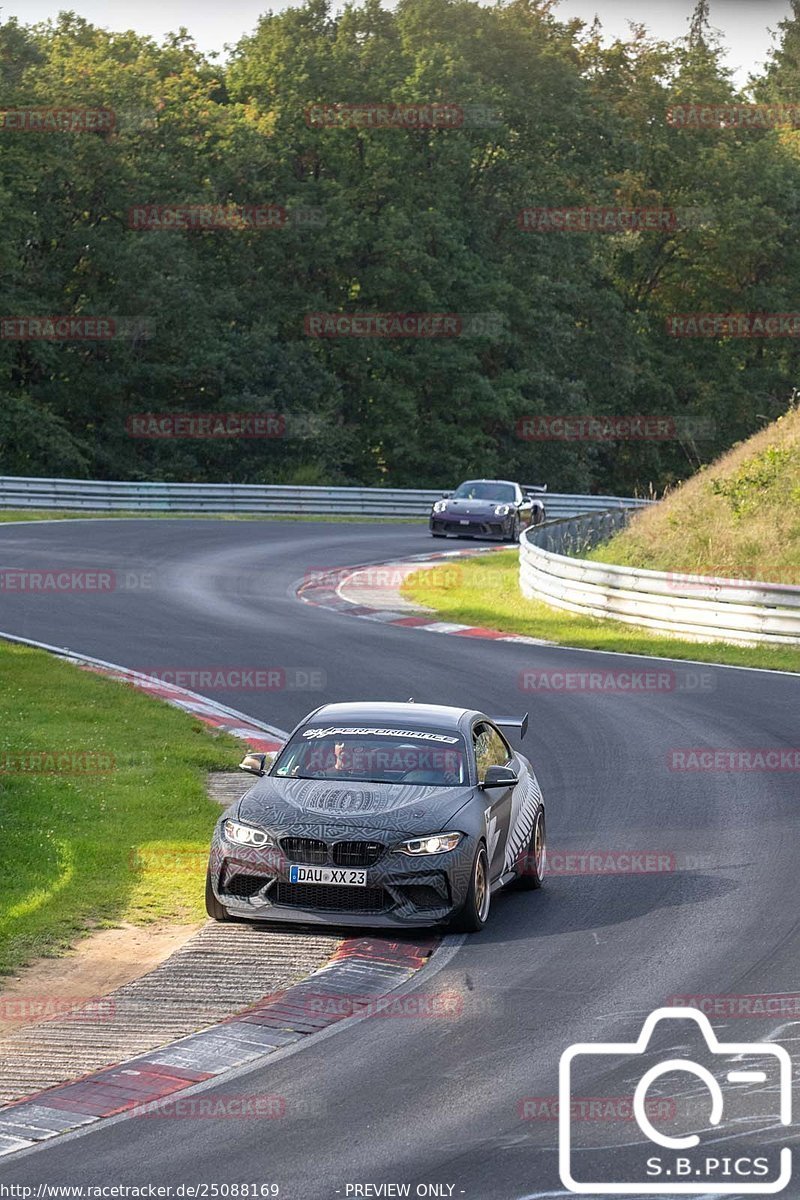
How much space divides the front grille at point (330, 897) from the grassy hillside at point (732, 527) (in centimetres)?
1897

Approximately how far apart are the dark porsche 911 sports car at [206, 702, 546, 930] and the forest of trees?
42.6m

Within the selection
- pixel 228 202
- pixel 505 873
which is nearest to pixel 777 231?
pixel 228 202

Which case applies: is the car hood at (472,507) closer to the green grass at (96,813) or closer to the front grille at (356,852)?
the green grass at (96,813)

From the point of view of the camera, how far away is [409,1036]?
28.4ft

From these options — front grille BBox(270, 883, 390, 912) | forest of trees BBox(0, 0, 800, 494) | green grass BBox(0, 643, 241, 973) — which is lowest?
green grass BBox(0, 643, 241, 973)

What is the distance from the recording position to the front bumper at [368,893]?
10.7 meters

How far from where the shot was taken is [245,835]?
435 inches

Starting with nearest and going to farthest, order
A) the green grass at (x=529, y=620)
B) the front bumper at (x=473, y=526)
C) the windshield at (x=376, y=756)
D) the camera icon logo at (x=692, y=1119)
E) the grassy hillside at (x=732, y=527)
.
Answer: the camera icon logo at (x=692, y=1119), the windshield at (x=376, y=756), the green grass at (x=529, y=620), the grassy hillside at (x=732, y=527), the front bumper at (x=473, y=526)

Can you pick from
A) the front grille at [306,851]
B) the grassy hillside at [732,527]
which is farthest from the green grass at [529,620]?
the front grille at [306,851]

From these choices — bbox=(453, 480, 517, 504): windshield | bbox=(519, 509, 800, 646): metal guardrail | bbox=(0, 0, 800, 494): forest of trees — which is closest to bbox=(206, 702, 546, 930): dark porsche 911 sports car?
bbox=(519, 509, 800, 646): metal guardrail

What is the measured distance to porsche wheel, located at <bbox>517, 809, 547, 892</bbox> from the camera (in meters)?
12.2

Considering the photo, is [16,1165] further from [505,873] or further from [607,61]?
[607,61]

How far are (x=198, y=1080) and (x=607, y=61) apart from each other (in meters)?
70.4

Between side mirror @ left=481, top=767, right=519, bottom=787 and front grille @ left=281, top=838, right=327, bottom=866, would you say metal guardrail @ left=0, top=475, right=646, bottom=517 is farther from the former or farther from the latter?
front grille @ left=281, top=838, right=327, bottom=866
